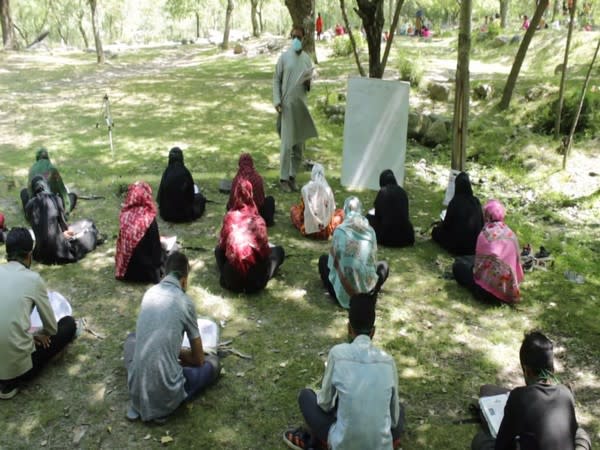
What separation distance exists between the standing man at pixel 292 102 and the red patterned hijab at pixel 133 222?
3272mm

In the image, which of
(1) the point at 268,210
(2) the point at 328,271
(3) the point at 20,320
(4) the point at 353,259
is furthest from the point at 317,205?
(3) the point at 20,320

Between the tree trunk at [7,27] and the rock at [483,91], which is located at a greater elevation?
the tree trunk at [7,27]

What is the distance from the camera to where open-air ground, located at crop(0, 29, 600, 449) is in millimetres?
4133

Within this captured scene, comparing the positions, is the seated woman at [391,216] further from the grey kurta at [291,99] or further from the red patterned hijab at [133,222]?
the red patterned hijab at [133,222]

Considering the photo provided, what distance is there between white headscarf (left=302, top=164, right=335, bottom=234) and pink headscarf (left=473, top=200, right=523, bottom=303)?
2.07m

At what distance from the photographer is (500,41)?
2069 centimetres

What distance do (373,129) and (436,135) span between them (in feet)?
11.4

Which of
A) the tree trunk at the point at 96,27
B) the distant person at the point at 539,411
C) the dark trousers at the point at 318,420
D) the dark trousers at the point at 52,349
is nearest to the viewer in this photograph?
the distant person at the point at 539,411

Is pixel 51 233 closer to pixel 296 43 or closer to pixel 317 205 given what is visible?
pixel 317 205

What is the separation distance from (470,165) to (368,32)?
11.0 feet

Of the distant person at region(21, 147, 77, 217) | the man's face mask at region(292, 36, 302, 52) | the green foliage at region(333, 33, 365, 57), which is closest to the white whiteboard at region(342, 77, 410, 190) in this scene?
the man's face mask at region(292, 36, 302, 52)

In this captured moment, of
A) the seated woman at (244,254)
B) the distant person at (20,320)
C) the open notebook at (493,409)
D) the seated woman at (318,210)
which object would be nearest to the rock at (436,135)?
the seated woman at (318,210)

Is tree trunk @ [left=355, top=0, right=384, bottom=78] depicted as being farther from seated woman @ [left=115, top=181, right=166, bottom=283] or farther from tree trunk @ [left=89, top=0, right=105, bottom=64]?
tree trunk @ [left=89, top=0, right=105, bottom=64]

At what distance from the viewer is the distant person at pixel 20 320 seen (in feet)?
13.0
